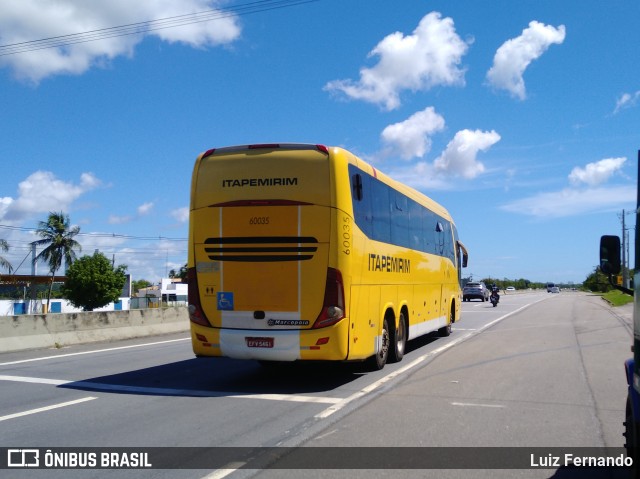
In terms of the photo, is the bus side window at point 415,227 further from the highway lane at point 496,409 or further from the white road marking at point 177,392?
the white road marking at point 177,392

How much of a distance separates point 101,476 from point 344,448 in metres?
2.29

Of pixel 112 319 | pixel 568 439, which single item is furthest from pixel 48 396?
pixel 112 319

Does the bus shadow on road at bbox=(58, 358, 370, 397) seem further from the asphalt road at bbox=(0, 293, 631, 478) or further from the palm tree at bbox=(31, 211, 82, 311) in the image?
the palm tree at bbox=(31, 211, 82, 311)

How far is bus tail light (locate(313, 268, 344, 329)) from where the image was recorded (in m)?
9.02

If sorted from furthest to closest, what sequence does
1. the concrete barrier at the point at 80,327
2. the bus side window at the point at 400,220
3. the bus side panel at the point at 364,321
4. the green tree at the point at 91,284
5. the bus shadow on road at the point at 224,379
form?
the green tree at the point at 91,284, the concrete barrier at the point at 80,327, the bus side window at the point at 400,220, the bus side panel at the point at 364,321, the bus shadow on road at the point at 224,379

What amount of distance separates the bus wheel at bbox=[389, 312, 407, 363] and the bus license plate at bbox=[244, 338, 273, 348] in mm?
3533

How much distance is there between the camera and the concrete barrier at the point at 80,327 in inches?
570

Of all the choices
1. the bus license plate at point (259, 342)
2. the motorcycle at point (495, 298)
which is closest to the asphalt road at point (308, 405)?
the bus license plate at point (259, 342)

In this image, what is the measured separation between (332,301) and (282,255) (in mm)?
1057

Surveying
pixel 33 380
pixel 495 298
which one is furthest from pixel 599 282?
pixel 495 298

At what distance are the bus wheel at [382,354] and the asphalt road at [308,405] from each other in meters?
0.18

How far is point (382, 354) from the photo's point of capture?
11156 mm

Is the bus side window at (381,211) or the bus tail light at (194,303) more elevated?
the bus side window at (381,211)

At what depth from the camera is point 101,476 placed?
5.31m
